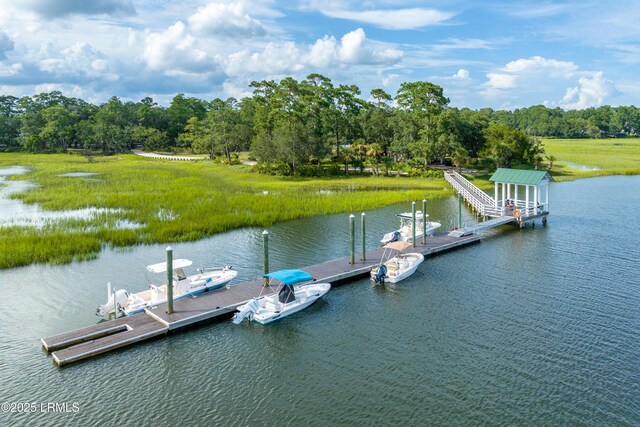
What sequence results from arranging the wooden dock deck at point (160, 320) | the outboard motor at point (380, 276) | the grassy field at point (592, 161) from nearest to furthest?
the wooden dock deck at point (160, 320)
the outboard motor at point (380, 276)
the grassy field at point (592, 161)

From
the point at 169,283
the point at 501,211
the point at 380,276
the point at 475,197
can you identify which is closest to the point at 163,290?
the point at 169,283

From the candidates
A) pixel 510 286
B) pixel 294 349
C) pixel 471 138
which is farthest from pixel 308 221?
pixel 471 138

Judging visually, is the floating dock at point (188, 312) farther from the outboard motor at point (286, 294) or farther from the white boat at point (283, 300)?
the outboard motor at point (286, 294)

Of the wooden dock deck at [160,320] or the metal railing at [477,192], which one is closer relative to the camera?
the wooden dock deck at [160,320]

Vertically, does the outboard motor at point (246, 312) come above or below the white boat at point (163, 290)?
below

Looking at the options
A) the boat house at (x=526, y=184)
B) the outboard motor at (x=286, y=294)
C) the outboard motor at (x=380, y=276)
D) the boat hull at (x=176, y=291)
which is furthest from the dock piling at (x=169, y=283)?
the boat house at (x=526, y=184)

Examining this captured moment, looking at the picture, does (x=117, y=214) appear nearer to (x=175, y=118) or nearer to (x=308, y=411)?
(x=308, y=411)

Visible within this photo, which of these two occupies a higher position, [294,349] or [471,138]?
[471,138]
